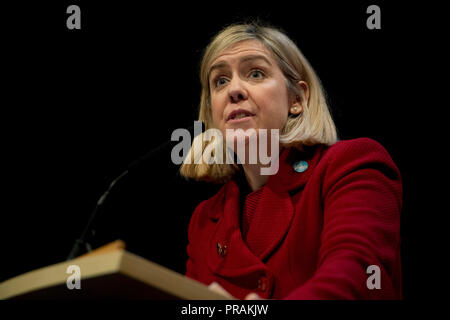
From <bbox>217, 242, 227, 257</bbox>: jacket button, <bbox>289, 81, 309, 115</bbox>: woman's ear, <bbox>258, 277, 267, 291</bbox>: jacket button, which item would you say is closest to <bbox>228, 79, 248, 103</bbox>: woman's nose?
<bbox>289, 81, 309, 115</bbox>: woman's ear

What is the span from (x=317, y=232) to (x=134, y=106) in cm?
146

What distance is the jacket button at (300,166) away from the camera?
1.60m

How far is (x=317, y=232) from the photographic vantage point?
1.39 meters

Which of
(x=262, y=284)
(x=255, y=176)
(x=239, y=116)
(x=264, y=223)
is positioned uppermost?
(x=239, y=116)

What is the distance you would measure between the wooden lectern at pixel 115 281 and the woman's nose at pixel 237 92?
0.94m

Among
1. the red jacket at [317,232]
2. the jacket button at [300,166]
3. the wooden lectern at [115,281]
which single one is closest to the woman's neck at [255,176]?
the red jacket at [317,232]

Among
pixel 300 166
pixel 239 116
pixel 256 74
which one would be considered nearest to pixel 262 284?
pixel 300 166

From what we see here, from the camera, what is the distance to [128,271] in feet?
2.56

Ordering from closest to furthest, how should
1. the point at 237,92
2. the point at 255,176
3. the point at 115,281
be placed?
the point at 115,281
the point at 237,92
the point at 255,176

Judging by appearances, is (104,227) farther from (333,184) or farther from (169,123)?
(333,184)

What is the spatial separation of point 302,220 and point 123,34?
1.54 m

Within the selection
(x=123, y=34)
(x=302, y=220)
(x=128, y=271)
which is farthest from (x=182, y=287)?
(x=123, y=34)

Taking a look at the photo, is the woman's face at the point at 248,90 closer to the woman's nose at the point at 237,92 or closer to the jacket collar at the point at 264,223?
the woman's nose at the point at 237,92

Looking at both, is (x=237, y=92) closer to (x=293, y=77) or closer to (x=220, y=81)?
(x=220, y=81)
